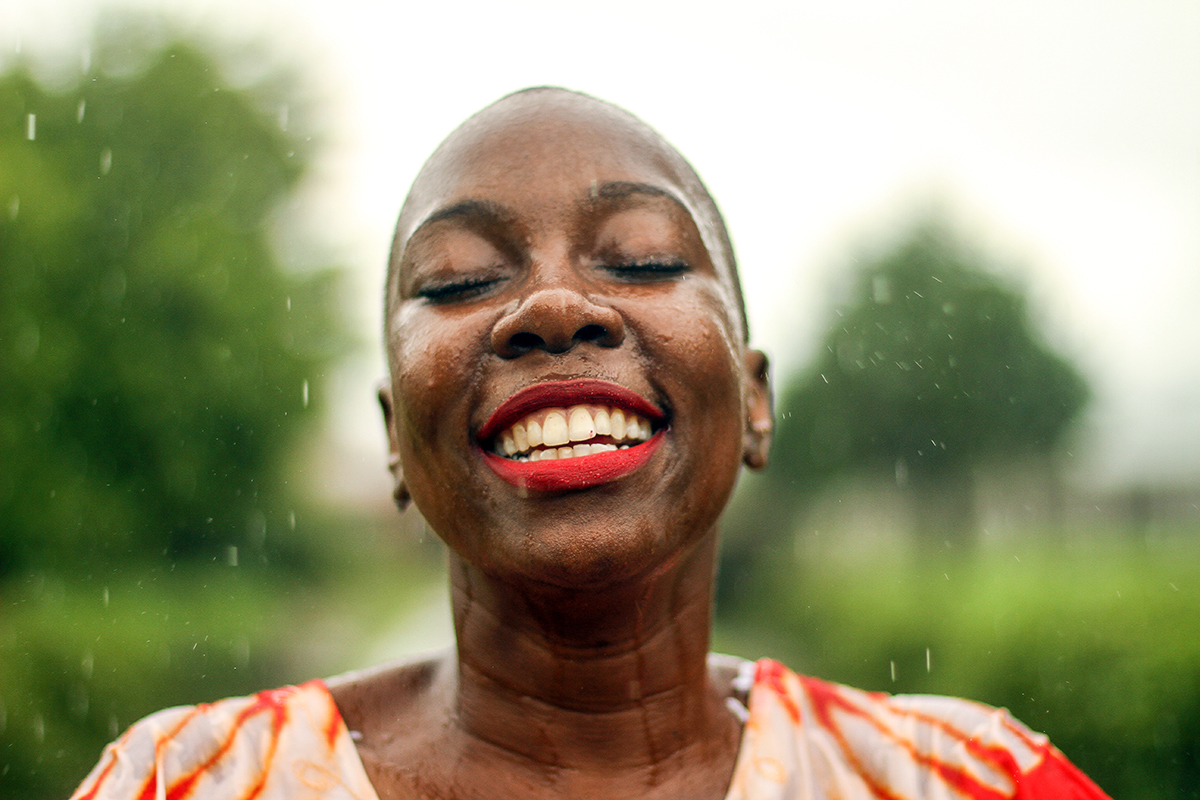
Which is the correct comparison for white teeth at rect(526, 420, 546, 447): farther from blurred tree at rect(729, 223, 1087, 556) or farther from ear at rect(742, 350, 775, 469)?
blurred tree at rect(729, 223, 1087, 556)

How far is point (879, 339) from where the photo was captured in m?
24.1

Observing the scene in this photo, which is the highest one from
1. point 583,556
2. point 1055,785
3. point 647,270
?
point 647,270

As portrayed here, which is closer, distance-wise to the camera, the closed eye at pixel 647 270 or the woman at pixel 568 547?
the woman at pixel 568 547

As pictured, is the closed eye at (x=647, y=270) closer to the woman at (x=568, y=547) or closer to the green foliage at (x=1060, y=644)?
the woman at (x=568, y=547)

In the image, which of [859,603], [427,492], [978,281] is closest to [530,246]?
[427,492]

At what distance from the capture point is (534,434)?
2025mm

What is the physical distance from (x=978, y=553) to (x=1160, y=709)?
1035cm

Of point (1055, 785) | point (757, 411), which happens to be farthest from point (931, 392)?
point (1055, 785)

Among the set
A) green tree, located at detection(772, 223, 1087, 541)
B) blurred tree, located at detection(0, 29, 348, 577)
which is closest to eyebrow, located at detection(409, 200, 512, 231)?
blurred tree, located at detection(0, 29, 348, 577)

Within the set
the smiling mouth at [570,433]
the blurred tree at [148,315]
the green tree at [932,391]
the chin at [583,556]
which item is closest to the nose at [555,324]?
the smiling mouth at [570,433]

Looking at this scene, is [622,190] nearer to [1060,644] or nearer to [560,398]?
[560,398]

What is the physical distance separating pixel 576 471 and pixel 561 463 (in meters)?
0.03

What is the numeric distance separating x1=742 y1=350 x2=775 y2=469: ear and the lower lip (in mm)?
656

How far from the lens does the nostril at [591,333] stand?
2.06 metres
